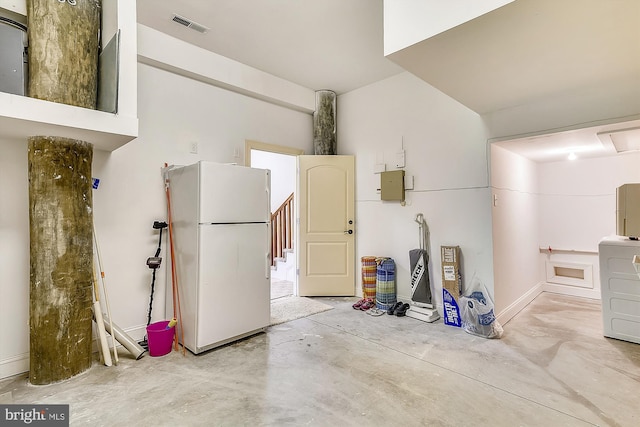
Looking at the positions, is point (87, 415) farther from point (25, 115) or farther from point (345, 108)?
point (345, 108)

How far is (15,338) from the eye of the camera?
247 cm

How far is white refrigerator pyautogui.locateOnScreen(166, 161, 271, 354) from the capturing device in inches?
110

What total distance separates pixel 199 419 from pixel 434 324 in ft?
8.60

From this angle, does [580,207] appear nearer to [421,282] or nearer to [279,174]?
[421,282]

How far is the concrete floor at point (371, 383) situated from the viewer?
75.9 inches

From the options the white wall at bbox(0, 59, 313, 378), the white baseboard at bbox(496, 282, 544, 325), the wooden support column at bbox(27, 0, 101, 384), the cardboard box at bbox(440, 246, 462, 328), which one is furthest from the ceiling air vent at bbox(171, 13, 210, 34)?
the white baseboard at bbox(496, 282, 544, 325)

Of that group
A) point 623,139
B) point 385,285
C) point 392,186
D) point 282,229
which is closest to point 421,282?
point 385,285

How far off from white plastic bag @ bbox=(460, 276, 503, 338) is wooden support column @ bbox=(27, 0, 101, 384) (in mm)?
3528

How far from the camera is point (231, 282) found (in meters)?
2.97

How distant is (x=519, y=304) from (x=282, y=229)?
13.0ft

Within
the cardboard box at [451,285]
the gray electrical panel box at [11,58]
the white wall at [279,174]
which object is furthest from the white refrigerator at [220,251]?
the white wall at [279,174]

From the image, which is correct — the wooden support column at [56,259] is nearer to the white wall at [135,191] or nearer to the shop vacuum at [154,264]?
the white wall at [135,191]

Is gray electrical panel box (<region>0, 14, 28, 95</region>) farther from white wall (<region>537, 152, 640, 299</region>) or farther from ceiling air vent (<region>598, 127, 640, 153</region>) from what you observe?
white wall (<region>537, 152, 640, 299</region>)

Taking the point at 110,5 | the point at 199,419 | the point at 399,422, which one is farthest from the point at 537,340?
the point at 110,5
